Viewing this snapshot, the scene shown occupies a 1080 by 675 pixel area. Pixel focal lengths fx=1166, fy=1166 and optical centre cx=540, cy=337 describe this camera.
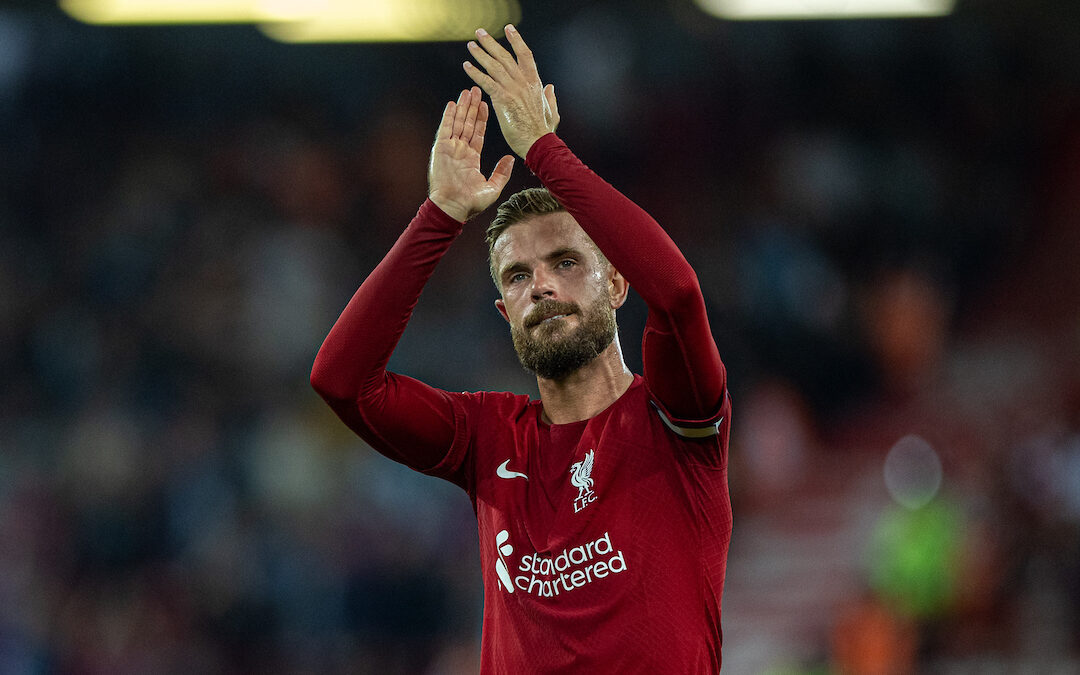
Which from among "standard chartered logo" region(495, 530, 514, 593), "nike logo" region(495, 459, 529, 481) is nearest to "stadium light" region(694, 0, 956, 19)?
"nike logo" region(495, 459, 529, 481)

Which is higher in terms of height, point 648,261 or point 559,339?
point 648,261

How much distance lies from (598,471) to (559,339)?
1.20 feet

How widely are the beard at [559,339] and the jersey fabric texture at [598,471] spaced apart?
0.16m

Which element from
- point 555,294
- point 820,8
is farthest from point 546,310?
point 820,8

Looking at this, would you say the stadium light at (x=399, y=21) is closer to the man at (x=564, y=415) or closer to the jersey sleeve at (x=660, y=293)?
the man at (x=564, y=415)

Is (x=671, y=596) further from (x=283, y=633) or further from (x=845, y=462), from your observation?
(x=845, y=462)

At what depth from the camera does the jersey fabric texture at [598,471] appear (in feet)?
8.95

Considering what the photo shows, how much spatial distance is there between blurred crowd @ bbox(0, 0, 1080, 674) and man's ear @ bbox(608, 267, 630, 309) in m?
4.39

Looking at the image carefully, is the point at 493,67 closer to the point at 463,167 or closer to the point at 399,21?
the point at 463,167

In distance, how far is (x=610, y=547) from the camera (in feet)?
9.20

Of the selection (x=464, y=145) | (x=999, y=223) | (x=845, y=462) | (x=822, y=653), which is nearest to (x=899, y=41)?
(x=999, y=223)

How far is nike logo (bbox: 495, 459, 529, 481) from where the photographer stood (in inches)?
121

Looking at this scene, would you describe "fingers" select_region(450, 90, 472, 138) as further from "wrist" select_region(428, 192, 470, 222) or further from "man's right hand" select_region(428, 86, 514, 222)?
"wrist" select_region(428, 192, 470, 222)

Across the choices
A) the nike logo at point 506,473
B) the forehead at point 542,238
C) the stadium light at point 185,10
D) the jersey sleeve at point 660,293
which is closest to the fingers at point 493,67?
the jersey sleeve at point 660,293
